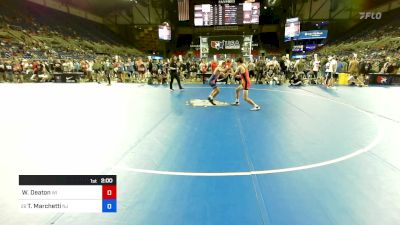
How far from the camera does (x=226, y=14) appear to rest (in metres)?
32.0

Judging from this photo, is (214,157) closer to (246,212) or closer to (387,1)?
(246,212)

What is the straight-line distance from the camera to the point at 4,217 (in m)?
3.12

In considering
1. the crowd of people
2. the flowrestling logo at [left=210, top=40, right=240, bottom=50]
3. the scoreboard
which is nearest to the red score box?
the crowd of people

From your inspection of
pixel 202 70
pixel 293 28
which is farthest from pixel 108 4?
pixel 202 70

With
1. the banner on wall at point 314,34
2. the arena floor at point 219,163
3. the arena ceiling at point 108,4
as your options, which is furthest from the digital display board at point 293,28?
the arena floor at point 219,163

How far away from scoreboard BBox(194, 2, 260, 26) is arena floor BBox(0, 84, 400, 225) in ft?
83.8

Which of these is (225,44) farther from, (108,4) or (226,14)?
(108,4)

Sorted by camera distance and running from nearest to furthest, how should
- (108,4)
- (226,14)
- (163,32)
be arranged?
1. (226,14)
2. (163,32)
3. (108,4)

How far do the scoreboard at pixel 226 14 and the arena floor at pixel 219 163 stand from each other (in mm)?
25546

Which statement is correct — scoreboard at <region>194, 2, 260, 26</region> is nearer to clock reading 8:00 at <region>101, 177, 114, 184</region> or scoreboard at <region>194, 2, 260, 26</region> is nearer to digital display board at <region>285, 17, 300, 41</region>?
digital display board at <region>285, 17, 300, 41</region>

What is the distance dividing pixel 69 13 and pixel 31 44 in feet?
53.3

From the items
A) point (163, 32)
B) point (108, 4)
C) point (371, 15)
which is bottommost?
point (163, 32)
